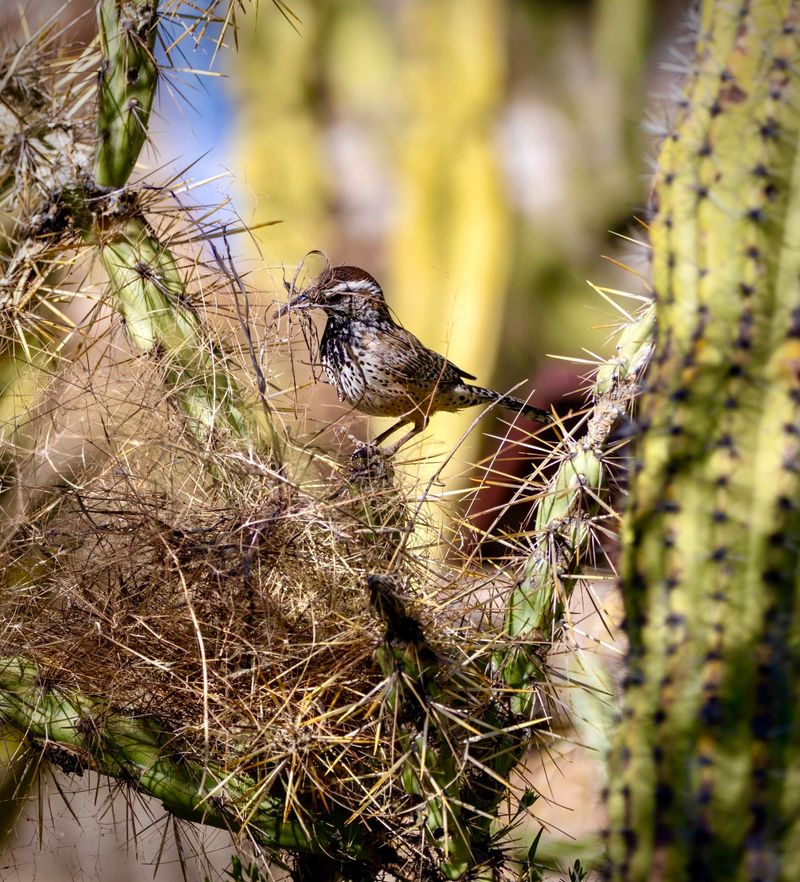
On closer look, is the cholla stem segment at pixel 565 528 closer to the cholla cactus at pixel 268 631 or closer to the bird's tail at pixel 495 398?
the cholla cactus at pixel 268 631

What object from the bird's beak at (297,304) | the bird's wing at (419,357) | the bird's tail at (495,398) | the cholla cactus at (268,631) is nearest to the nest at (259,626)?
the cholla cactus at (268,631)

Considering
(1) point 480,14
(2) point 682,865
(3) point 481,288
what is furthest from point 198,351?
(1) point 480,14

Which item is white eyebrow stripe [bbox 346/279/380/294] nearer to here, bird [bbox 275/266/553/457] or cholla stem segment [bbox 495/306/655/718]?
bird [bbox 275/266/553/457]

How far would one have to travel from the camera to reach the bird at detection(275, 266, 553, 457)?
2.20 metres

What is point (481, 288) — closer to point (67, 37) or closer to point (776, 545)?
point (67, 37)

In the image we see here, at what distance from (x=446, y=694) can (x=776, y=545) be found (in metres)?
0.60

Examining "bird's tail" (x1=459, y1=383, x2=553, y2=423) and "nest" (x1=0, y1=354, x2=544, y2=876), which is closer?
"nest" (x1=0, y1=354, x2=544, y2=876)

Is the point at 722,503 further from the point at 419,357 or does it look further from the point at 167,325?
the point at 419,357

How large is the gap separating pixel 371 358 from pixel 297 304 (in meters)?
0.40

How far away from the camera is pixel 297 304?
1.84 m

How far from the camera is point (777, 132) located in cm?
89

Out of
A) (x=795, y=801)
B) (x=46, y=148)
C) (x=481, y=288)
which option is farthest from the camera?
(x=481, y=288)

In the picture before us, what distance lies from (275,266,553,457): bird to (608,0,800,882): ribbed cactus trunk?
1219 mm

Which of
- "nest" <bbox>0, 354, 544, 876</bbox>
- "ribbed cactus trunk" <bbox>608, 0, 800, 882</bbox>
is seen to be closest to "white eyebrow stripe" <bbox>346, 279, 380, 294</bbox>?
"nest" <bbox>0, 354, 544, 876</bbox>
